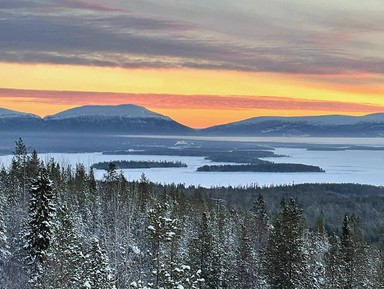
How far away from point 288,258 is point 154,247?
513 inches

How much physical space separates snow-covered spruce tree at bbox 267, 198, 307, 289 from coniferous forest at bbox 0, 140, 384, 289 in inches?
3.2

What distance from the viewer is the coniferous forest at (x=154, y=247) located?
32.7m

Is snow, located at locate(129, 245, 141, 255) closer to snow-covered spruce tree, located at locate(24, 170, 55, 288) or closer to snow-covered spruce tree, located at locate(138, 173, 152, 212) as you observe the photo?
snow-covered spruce tree, located at locate(138, 173, 152, 212)

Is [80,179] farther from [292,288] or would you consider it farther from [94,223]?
[292,288]

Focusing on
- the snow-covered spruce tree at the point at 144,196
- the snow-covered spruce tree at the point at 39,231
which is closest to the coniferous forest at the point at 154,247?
the snow-covered spruce tree at the point at 39,231

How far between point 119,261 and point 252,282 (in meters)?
14.5

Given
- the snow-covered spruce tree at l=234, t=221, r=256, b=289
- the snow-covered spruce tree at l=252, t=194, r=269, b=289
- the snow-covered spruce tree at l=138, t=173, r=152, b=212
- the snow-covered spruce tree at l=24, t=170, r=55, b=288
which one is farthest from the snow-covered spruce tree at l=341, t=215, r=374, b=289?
the snow-covered spruce tree at l=138, t=173, r=152, b=212

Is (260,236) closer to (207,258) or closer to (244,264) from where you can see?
(244,264)

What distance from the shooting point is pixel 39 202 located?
37.1 meters

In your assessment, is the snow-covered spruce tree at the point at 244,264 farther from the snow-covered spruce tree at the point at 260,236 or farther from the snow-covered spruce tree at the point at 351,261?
the snow-covered spruce tree at the point at 351,261

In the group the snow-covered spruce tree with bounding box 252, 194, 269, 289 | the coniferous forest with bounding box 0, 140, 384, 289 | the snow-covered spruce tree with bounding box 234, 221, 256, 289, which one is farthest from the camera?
the snow-covered spruce tree with bounding box 234, 221, 256, 289

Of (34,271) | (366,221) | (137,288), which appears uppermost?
(137,288)

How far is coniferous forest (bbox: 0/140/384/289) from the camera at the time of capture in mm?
32656

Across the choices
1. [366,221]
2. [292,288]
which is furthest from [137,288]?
[366,221]
